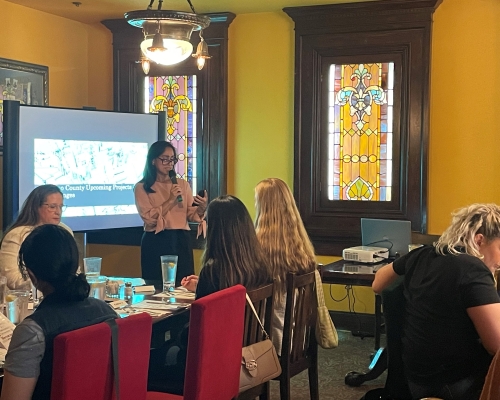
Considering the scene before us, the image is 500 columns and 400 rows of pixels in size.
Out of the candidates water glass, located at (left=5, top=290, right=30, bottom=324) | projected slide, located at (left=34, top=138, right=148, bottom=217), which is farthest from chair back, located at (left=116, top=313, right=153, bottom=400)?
projected slide, located at (left=34, top=138, right=148, bottom=217)

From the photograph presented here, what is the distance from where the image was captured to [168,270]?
3.37 metres

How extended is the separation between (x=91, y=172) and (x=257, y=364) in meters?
3.04

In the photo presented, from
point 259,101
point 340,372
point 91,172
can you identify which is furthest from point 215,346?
point 259,101

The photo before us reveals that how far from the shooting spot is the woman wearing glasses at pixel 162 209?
4.66 m

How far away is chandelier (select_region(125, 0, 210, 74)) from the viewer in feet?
10.8

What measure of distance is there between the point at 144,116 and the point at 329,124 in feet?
4.96

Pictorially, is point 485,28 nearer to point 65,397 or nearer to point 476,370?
point 476,370

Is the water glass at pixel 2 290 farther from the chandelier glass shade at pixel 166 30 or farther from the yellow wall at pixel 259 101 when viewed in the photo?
the yellow wall at pixel 259 101

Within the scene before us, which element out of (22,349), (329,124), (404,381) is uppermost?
(329,124)

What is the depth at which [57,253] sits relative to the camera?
2029 millimetres

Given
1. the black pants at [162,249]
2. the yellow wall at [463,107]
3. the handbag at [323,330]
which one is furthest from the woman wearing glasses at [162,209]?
the yellow wall at [463,107]

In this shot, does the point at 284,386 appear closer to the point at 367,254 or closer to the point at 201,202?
the point at 367,254

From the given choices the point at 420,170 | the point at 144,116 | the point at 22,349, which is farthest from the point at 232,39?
the point at 22,349

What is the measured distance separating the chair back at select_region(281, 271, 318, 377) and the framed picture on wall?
122 inches
